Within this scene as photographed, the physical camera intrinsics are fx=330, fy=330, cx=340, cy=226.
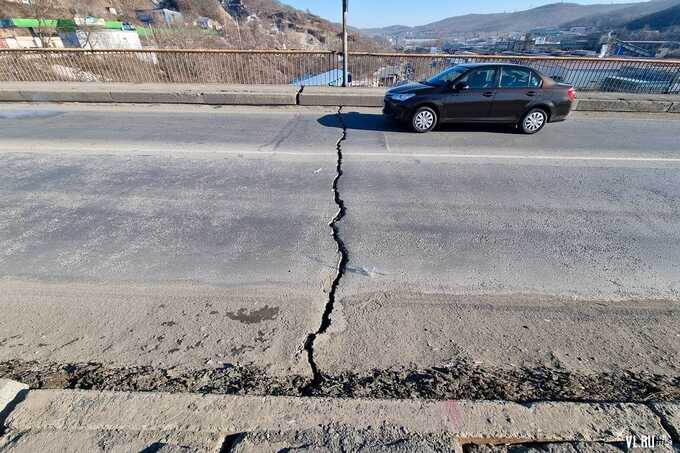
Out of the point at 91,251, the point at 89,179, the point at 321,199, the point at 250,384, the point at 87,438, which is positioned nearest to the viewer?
the point at 87,438

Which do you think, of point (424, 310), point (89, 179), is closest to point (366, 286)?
point (424, 310)

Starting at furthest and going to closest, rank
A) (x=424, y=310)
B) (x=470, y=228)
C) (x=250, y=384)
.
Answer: (x=470, y=228)
(x=424, y=310)
(x=250, y=384)

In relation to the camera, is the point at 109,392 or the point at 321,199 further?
the point at 321,199

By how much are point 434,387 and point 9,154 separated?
8.32 m

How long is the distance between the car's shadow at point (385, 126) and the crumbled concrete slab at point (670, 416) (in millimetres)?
7068

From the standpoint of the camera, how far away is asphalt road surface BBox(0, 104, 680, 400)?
2357mm

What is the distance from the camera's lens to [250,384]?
2.22m

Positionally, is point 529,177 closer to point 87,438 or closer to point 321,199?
point 321,199

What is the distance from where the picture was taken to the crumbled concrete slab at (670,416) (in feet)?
6.17

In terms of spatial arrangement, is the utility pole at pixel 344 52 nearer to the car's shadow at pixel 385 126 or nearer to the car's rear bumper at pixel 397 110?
the car's shadow at pixel 385 126

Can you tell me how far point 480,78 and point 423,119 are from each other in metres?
1.61

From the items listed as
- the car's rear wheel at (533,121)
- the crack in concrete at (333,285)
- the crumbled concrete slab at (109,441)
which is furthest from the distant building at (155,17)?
the crumbled concrete slab at (109,441)

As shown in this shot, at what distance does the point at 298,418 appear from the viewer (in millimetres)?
1952

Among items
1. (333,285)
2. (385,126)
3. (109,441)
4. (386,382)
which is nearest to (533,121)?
(385,126)
